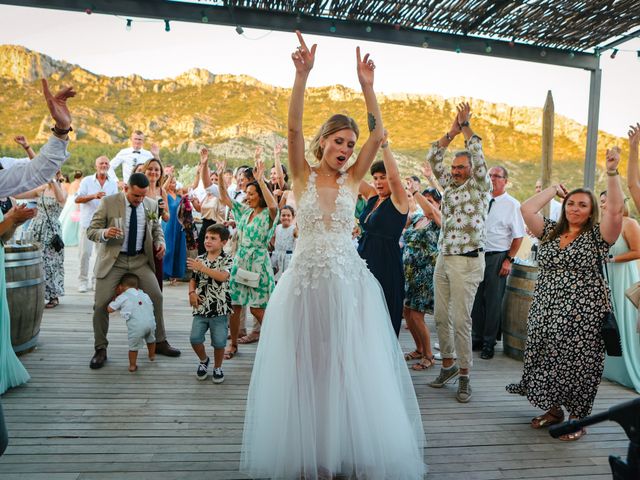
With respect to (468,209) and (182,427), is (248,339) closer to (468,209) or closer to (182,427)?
(182,427)

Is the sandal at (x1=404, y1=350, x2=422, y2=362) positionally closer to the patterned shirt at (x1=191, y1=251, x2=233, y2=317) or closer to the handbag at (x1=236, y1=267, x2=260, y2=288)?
the handbag at (x1=236, y1=267, x2=260, y2=288)

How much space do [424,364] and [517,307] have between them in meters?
1.26

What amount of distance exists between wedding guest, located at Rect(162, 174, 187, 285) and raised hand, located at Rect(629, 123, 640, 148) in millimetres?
7325

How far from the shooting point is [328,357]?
2.46 m

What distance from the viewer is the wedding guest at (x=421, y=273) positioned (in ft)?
15.6

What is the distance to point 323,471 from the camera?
2.35m

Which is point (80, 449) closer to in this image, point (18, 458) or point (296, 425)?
point (18, 458)

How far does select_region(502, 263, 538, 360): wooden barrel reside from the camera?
4902 millimetres

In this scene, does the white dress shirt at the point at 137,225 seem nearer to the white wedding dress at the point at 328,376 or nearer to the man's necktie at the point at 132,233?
the man's necktie at the point at 132,233

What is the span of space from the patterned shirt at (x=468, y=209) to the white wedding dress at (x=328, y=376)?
5.20 ft

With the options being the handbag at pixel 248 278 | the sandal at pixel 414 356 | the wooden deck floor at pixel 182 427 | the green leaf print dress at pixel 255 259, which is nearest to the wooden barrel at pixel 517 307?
the wooden deck floor at pixel 182 427

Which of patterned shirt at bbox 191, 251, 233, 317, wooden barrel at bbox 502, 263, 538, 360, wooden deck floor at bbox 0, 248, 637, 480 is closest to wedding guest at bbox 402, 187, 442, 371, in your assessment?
wooden deck floor at bbox 0, 248, 637, 480

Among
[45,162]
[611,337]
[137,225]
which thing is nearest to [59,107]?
[45,162]

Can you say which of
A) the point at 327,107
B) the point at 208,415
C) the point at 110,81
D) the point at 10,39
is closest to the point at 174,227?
the point at 208,415
